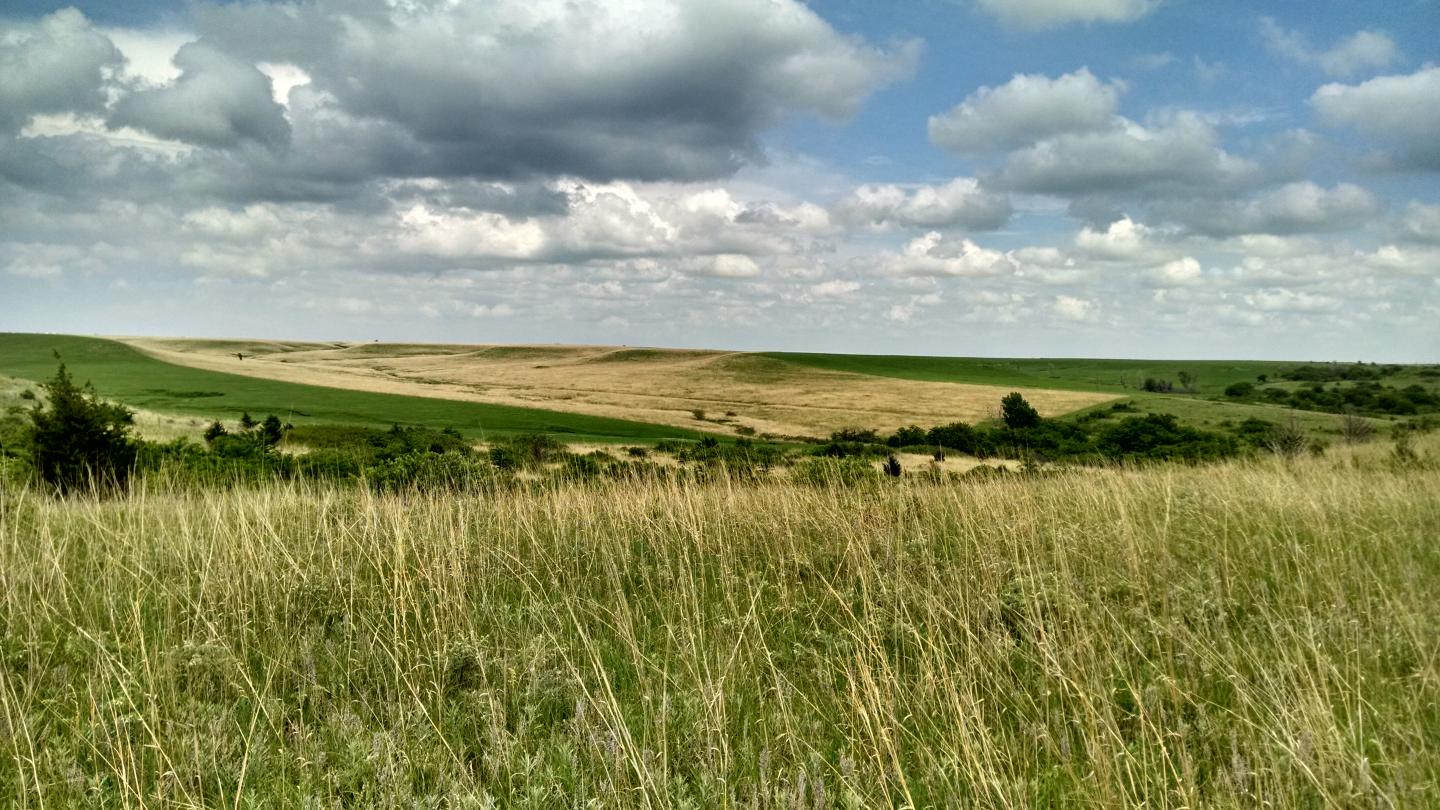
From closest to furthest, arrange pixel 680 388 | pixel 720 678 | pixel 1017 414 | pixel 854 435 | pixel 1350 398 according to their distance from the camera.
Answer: pixel 720 678 < pixel 854 435 < pixel 1017 414 < pixel 1350 398 < pixel 680 388

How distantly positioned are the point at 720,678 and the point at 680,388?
76.2 metres

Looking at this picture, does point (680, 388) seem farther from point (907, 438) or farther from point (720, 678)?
point (720, 678)

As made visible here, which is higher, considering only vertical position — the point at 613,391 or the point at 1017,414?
the point at 613,391

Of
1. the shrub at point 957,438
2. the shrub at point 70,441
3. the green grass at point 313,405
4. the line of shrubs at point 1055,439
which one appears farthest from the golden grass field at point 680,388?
the shrub at point 70,441

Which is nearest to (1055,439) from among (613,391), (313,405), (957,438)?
(957,438)

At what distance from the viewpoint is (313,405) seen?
56.2 meters

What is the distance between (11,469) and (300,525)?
1035 cm

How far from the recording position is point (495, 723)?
3.57 meters

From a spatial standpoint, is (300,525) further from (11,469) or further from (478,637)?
(11,469)

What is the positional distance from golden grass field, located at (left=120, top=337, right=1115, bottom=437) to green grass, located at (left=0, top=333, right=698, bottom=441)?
3780 mm

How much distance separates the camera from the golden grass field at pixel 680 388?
2267 inches

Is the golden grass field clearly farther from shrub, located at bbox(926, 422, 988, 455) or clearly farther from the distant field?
shrub, located at bbox(926, 422, 988, 455)

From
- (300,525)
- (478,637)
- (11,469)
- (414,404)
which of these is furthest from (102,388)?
(478,637)

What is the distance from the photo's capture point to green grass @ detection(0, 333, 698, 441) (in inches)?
1935
